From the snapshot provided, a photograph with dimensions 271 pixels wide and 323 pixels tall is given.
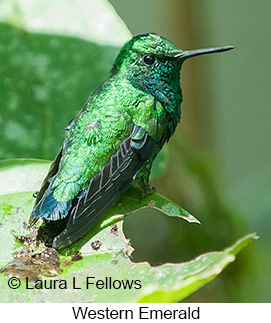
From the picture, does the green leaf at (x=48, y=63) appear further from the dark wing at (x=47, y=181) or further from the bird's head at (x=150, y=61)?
the dark wing at (x=47, y=181)

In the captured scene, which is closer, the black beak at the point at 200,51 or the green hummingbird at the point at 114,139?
the green hummingbird at the point at 114,139

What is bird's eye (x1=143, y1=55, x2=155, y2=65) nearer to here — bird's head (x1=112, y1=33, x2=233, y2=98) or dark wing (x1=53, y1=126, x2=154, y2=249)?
bird's head (x1=112, y1=33, x2=233, y2=98)

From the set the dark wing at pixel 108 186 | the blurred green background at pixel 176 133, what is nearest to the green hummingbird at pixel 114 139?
the dark wing at pixel 108 186

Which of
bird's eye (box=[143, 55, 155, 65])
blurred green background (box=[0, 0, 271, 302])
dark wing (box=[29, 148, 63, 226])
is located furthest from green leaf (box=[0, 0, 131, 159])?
dark wing (box=[29, 148, 63, 226])

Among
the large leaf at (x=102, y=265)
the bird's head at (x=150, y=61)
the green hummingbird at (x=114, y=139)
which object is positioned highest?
the bird's head at (x=150, y=61)

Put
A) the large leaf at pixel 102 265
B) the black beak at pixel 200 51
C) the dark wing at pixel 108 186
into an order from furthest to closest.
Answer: the black beak at pixel 200 51 < the dark wing at pixel 108 186 < the large leaf at pixel 102 265

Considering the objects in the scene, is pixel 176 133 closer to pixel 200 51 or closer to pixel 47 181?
pixel 200 51

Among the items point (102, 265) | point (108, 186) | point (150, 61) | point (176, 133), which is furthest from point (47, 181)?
point (176, 133)
